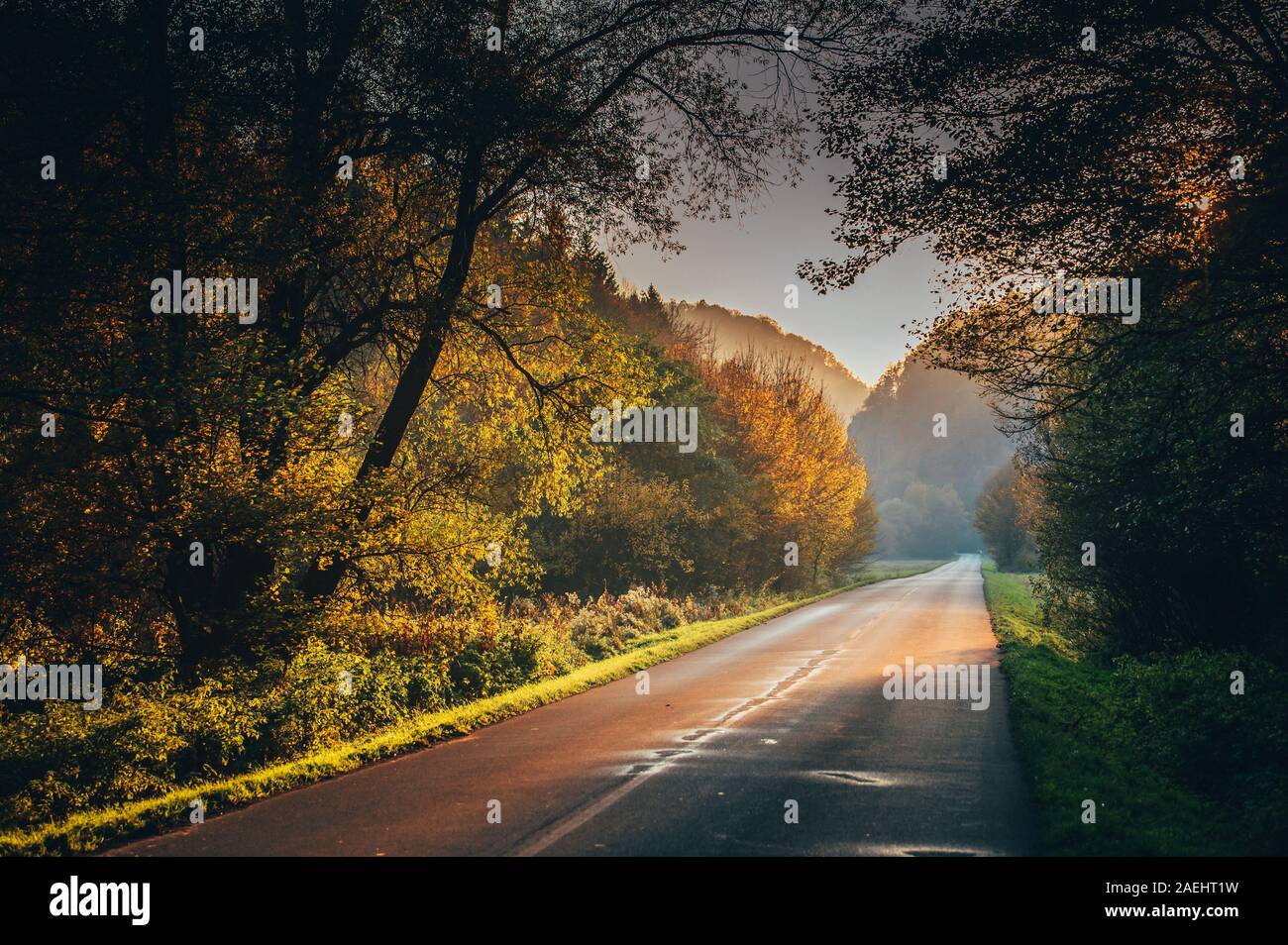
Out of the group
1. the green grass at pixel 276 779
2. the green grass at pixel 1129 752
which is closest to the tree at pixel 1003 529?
the green grass at pixel 1129 752

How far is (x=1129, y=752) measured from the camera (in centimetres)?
960

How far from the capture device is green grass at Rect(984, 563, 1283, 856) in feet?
20.6

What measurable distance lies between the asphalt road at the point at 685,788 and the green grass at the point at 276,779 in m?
0.31

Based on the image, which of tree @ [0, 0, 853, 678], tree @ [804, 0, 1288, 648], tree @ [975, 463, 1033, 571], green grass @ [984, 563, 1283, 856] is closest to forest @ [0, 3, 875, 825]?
tree @ [0, 0, 853, 678]

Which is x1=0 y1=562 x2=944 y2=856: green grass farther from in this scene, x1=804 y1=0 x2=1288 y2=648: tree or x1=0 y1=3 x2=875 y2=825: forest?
x1=804 y1=0 x2=1288 y2=648: tree

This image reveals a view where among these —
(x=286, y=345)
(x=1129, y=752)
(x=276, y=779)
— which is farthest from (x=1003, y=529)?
(x=276, y=779)

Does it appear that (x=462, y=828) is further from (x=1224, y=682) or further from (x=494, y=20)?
(x=494, y=20)

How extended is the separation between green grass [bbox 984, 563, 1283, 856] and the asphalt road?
355mm

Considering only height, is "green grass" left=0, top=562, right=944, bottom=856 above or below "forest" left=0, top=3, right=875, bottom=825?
below

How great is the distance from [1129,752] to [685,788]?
5.83 meters

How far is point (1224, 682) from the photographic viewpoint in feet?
36.7

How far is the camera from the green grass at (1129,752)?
6.28 m
